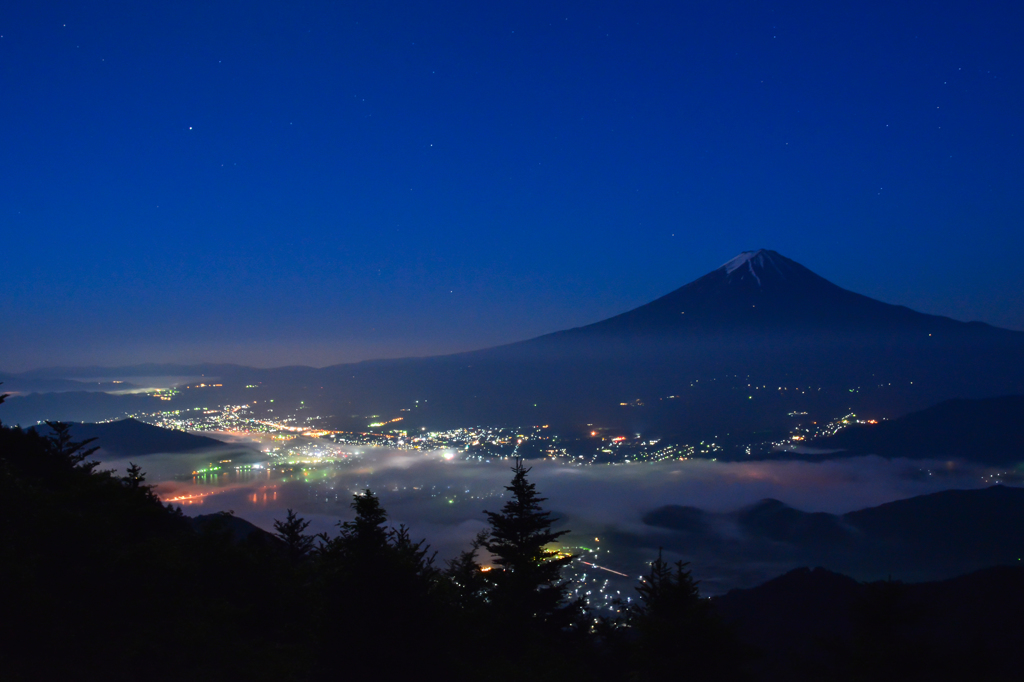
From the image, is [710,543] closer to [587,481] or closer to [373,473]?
[587,481]

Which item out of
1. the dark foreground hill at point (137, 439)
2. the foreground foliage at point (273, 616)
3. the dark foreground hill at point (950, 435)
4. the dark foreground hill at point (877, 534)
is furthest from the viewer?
the dark foreground hill at point (950, 435)

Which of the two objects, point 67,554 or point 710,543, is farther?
point 710,543

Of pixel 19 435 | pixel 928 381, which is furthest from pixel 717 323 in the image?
pixel 19 435

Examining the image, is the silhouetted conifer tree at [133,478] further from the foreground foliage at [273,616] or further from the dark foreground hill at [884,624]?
the dark foreground hill at [884,624]

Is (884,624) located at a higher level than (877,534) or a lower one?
higher

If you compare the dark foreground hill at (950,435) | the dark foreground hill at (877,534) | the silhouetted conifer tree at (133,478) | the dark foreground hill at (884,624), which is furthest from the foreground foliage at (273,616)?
the dark foreground hill at (950,435)

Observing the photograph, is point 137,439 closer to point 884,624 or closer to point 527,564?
point 527,564

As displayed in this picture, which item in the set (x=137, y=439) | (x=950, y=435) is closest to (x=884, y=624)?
(x=137, y=439)
